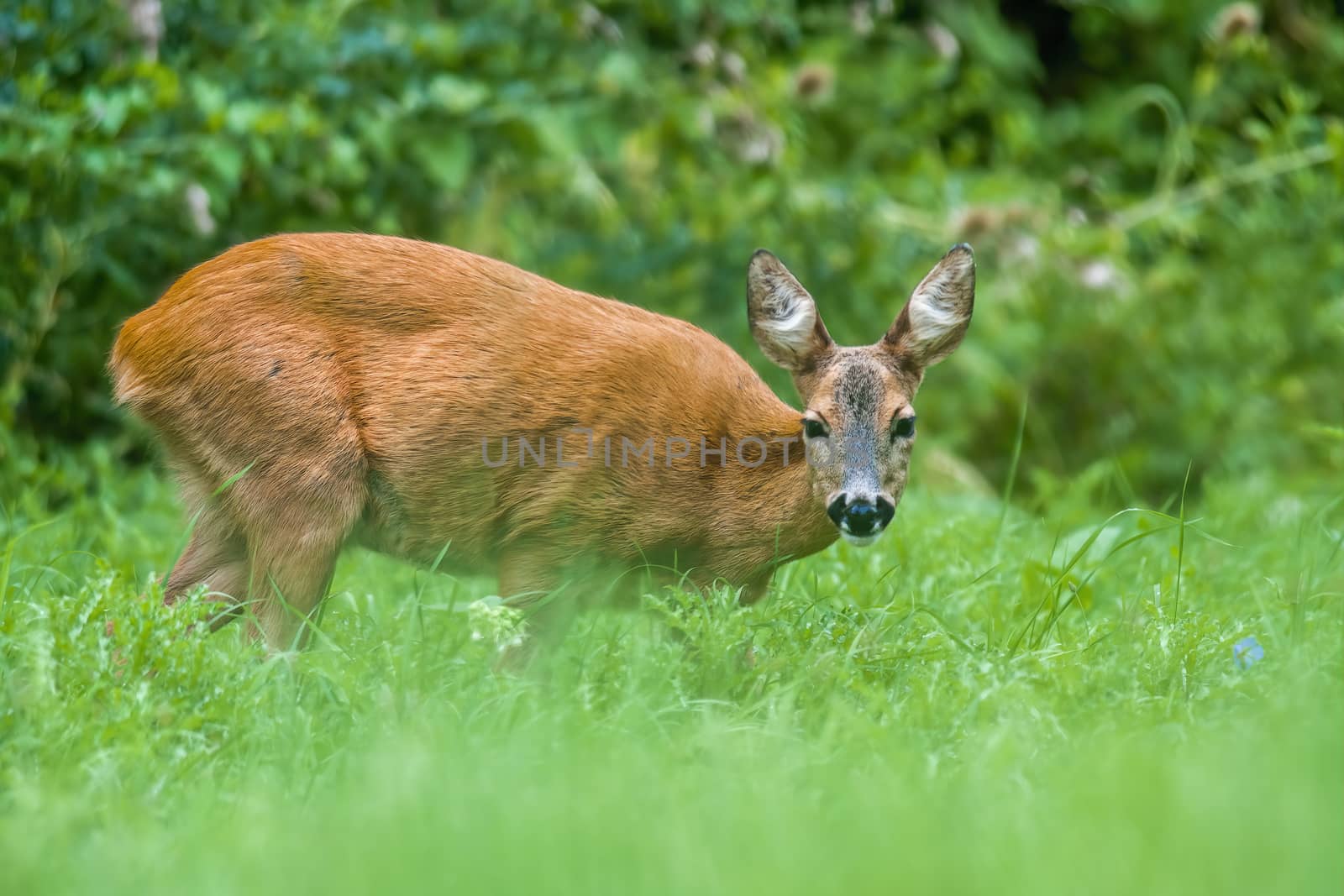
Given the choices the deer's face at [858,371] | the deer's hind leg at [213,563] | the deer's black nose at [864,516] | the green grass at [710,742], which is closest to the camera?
the green grass at [710,742]

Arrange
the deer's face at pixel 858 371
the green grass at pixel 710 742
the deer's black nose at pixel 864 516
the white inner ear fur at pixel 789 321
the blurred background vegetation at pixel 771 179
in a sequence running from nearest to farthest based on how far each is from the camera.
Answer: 1. the green grass at pixel 710 742
2. the deer's black nose at pixel 864 516
3. the deer's face at pixel 858 371
4. the white inner ear fur at pixel 789 321
5. the blurred background vegetation at pixel 771 179

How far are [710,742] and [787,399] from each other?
12.2 ft

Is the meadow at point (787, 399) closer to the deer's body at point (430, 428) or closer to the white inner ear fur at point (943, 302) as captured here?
the deer's body at point (430, 428)

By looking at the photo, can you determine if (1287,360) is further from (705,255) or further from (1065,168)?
(705,255)

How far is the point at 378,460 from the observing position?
414cm

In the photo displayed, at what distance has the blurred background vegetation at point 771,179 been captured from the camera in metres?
5.73

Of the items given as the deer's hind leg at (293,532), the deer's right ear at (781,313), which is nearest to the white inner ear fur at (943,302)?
the deer's right ear at (781,313)

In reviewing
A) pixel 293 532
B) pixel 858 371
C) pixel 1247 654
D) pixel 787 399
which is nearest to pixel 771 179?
pixel 787 399

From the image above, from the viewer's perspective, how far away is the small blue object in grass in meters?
3.65

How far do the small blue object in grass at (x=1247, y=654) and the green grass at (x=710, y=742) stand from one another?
0.11 ft

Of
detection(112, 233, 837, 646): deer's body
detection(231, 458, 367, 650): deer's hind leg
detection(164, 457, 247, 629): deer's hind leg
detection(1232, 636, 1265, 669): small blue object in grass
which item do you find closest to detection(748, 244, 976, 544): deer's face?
detection(112, 233, 837, 646): deer's body

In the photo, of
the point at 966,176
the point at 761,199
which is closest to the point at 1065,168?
the point at 966,176

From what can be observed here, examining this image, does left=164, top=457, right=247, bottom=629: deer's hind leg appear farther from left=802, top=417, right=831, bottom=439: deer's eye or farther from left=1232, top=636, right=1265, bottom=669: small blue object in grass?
left=1232, top=636, right=1265, bottom=669: small blue object in grass

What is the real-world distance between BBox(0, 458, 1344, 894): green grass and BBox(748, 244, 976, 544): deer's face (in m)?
0.34
